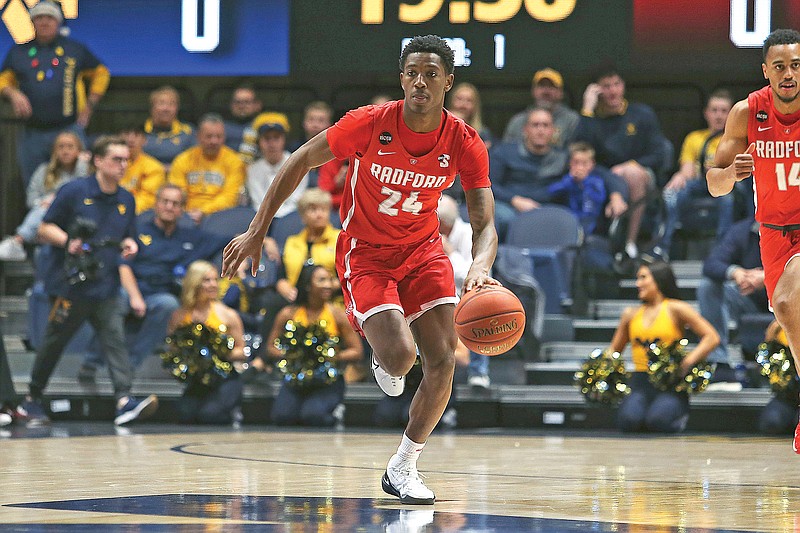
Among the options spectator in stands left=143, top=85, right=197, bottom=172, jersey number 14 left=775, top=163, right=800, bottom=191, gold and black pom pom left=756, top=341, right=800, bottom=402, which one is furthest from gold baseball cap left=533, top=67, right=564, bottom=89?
jersey number 14 left=775, top=163, right=800, bottom=191

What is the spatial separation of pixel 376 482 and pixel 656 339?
14.4ft

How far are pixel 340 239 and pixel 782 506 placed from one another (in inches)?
88.0

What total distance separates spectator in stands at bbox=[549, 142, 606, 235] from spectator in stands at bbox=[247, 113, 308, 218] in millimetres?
2350

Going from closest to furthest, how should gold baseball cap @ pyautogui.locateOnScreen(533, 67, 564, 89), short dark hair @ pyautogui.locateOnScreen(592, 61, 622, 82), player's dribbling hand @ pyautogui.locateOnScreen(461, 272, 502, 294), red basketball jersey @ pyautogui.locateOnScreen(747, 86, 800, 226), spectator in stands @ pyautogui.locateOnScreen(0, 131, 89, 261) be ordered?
player's dribbling hand @ pyautogui.locateOnScreen(461, 272, 502, 294) < red basketball jersey @ pyautogui.locateOnScreen(747, 86, 800, 226) < short dark hair @ pyautogui.locateOnScreen(592, 61, 622, 82) < gold baseball cap @ pyautogui.locateOnScreen(533, 67, 564, 89) < spectator in stands @ pyautogui.locateOnScreen(0, 131, 89, 261)

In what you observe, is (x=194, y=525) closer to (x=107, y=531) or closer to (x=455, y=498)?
(x=107, y=531)

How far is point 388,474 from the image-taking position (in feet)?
18.6

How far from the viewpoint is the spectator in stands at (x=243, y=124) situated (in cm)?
1298

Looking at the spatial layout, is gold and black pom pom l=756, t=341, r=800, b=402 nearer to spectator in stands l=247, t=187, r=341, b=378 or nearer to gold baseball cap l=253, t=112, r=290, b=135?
spectator in stands l=247, t=187, r=341, b=378

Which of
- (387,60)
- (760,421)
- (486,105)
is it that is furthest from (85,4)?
(760,421)

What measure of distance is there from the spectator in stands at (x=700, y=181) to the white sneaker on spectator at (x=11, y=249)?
5895 mm

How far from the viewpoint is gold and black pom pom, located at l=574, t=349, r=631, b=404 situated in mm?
10258

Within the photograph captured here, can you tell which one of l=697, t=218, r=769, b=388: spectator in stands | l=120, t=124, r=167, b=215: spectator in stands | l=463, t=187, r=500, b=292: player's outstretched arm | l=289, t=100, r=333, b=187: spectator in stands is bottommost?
l=697, t=218, r=769, b=388: spectator in stands

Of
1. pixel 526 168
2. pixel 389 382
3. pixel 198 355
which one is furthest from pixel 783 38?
pixel 526 168

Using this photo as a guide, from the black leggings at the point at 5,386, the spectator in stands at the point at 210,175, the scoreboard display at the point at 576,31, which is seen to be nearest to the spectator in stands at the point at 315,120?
the scoreboard display at the point at 576,31
